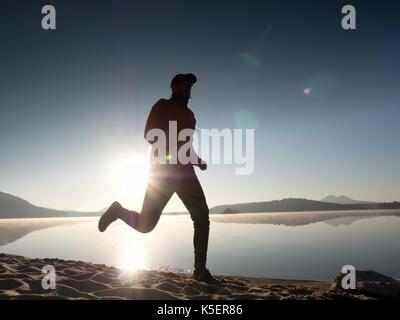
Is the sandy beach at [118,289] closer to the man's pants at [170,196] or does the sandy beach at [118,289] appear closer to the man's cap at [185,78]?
the man's pants at [170,196]

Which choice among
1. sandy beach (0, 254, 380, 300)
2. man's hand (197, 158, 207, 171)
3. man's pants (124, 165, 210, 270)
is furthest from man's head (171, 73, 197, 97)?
sandy beach (0, 254, 380, 300)

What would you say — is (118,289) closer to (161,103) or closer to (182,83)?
(161,103)

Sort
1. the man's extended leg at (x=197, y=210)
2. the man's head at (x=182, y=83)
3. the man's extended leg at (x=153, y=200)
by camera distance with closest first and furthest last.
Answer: the man's extended leg at (x=153, y=200) < the man's extended leg at (x=197, y=210) < the man's head at (x=182, y=83)

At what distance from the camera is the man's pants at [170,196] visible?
19.0 ft

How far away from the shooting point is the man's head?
6344 millimetres

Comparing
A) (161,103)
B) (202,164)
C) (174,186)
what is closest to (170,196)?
A: (174,186)

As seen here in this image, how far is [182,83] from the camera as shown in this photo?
6.35m

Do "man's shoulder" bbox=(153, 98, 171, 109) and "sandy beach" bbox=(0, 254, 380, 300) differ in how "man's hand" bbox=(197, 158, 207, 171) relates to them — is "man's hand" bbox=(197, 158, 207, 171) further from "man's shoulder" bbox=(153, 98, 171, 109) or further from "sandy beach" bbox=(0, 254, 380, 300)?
"sandy beach" bbox=(0, 254, 380, 300)

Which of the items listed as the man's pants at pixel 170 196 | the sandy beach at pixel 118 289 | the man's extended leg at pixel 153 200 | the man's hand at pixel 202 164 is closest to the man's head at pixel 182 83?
the man's hand at pixel 202 164

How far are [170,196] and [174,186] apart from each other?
19cm
